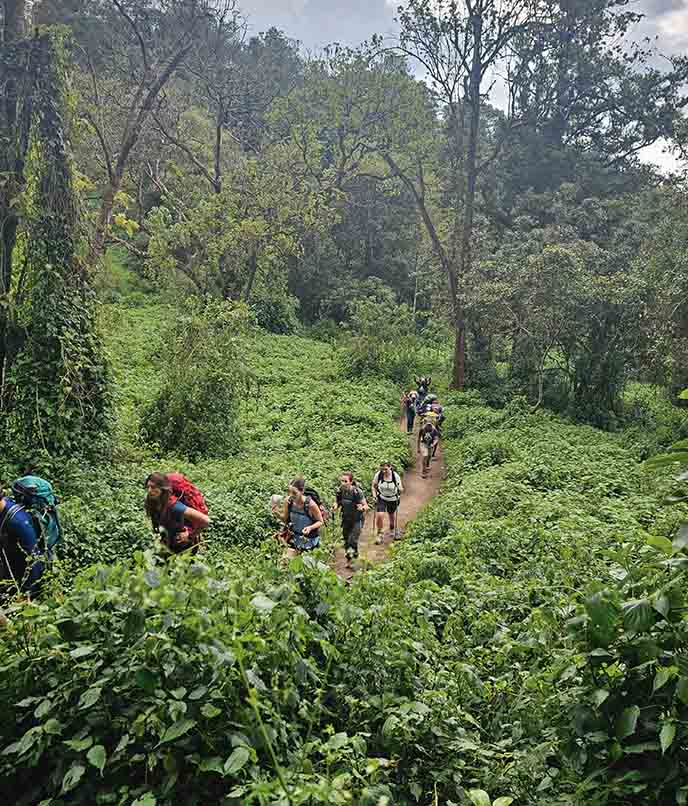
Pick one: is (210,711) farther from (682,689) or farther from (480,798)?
(682,689)

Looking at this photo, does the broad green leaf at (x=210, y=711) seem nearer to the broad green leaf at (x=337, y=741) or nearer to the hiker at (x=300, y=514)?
the broad green leaf at (x=337, y=741)

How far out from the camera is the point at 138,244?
32531 mm

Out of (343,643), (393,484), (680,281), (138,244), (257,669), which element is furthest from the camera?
(138,244)

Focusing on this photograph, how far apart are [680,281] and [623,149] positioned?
21.4 m

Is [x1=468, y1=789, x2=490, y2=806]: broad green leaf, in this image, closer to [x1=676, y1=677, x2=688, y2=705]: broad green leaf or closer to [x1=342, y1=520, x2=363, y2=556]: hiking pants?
[x1=676, y1=677, x2=688, y2=705]: broad green leaf

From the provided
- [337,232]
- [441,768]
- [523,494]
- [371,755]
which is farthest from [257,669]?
[337,232]

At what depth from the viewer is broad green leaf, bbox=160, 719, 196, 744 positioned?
2.43 meters

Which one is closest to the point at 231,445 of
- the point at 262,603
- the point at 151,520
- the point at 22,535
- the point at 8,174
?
the point at 8,174

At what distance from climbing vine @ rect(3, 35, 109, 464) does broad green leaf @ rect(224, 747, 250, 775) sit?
7.92m

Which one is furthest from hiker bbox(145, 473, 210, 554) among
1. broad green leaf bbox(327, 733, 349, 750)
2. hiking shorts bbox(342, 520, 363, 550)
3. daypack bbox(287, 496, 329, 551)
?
hiking shorts bbox(342, 520, 363, 550)

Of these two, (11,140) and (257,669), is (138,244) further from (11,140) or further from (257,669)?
(257,669)

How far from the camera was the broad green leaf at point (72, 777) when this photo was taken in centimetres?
242

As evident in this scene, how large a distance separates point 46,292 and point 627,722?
31.6 ft

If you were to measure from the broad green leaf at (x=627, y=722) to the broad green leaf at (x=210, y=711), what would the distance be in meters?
1.67
